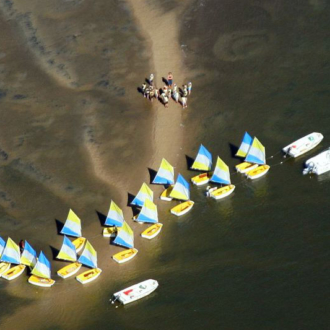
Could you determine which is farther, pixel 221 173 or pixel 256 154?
pixel 256 154

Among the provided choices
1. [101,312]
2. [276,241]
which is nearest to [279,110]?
[276,241]

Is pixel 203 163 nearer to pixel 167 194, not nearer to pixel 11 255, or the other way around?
pixel 167 194

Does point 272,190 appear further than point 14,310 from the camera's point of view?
Yes

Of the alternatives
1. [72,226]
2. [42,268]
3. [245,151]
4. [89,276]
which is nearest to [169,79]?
[245,151]

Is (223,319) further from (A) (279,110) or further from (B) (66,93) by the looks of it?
(B) (66,93)

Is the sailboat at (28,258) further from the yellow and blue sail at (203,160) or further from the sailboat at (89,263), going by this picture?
the yellow and blue sail at (203,160)
